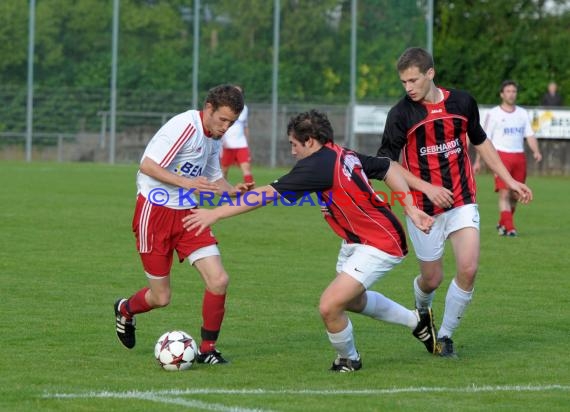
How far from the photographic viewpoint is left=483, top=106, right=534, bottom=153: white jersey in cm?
1822

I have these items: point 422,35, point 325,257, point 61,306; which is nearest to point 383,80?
point 422,35

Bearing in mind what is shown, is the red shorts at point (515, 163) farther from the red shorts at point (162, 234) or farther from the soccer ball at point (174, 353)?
the soccer ball at point (174, 353)

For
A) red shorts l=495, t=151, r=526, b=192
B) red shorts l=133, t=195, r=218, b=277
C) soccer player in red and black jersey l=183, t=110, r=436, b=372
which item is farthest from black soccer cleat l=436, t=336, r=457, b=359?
red shorts l=495, t=151, r=526, b=192

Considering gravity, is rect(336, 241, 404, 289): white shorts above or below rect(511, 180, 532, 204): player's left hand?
below

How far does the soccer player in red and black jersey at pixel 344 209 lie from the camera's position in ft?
25.2

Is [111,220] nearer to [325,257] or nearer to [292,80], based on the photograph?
[325,257]

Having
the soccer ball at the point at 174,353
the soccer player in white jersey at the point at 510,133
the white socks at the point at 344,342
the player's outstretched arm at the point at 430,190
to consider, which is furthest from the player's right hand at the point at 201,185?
the soccer player in white jersey at the point at 510,133

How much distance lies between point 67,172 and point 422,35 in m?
13.6

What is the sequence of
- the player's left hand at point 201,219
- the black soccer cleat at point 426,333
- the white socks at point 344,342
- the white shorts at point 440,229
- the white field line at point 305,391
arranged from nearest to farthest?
the white field line at point 305,391
the player's left hand at point 201,219
the white socks at point 344,342
the black soccer cleat at point 426,333
the white shorts at point 440,229

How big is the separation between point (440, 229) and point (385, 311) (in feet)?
2.51

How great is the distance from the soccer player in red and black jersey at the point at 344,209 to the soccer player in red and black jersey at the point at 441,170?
28.1 inches

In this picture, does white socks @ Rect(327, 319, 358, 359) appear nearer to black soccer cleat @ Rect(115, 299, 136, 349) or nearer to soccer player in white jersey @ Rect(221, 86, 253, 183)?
black soccer cleat @ Rect(115, 299, 136, 349)

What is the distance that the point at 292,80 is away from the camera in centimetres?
3981

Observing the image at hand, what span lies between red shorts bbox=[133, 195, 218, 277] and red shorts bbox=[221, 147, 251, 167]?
586 inches
